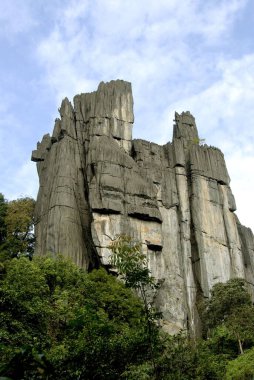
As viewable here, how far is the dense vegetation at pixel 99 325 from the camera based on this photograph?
34.7 feet

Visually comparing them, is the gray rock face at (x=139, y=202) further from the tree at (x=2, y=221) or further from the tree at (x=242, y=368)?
the tree at (x=242, y=368)

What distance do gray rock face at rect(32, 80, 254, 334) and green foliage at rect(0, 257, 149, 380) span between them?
4714mm

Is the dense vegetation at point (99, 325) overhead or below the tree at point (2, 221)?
below

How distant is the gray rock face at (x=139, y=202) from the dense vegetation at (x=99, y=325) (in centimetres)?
271

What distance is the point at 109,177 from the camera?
31.2 m

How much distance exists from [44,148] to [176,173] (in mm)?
9412

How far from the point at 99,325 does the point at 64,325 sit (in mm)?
6920

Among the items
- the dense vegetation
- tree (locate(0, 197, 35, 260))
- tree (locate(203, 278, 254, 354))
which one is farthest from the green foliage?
tree (locate(0, 197, 35, 260))

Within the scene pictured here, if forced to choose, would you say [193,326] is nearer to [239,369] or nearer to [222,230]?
[222,230]

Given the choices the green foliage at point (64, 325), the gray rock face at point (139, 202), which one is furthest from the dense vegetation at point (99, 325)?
the gray rock face at point (139, 202)

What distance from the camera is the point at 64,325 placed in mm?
18406

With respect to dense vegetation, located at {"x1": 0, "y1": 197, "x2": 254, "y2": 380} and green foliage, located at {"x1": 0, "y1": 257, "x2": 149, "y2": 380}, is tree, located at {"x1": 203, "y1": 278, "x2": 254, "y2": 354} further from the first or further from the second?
green foliage, located at {"x1": 0, "y1": 257, "x2": 149, "y2": 380}

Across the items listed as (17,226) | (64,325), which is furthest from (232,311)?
(17,226)

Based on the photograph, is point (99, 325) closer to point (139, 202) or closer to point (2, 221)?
point (139, 202)
